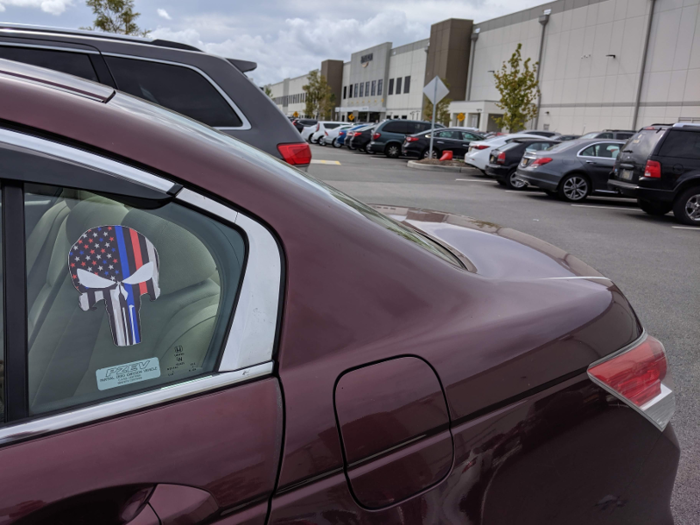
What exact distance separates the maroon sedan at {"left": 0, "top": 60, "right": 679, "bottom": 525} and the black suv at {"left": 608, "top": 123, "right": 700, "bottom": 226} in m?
10.5

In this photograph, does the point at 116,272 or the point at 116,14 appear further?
the point at 116,14

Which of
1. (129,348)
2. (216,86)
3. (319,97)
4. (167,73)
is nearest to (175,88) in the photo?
(167,73)

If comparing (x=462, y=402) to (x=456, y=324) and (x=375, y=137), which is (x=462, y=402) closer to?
(x=456, y=324)

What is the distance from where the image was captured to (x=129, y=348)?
45.4 inches

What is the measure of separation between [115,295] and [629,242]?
870cm

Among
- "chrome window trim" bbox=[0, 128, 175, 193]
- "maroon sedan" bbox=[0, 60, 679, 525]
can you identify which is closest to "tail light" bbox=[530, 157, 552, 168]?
"maroon sedan" bbox=[0, 60, 679, 525]

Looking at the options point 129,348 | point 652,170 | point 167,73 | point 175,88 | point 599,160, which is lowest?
point 129,348

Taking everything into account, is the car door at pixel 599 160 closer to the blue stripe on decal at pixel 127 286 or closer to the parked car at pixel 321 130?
the blue stripe on decal at pixel 127 286

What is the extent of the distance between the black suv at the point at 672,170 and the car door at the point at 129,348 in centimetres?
1116

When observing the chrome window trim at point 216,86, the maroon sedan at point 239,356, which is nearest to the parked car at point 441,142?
the chrome window trim at point 216,86

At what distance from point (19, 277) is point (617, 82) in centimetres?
4090

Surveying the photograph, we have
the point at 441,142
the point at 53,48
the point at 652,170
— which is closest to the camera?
the point at 53,48

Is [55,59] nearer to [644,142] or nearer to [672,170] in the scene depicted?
[672,170]

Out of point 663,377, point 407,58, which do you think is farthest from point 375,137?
point 407,58
